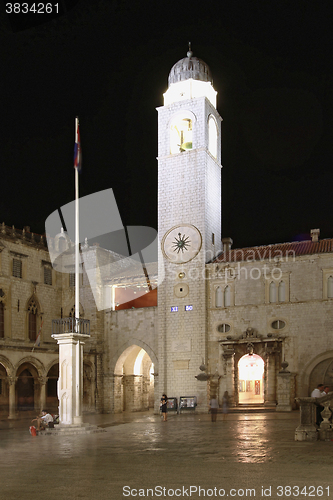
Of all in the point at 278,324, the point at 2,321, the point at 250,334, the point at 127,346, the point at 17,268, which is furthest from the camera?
the point at 127,346

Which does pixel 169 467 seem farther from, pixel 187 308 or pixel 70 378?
pixel 187 308

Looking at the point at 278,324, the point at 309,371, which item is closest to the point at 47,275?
the point at 278,324

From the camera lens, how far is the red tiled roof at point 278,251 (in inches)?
1212

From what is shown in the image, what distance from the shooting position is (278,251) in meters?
31.9

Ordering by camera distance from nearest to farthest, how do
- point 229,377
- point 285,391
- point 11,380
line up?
1. point 285,391
2. point 229,377
3. point 11,380

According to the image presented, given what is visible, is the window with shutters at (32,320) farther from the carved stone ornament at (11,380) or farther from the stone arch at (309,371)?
the stone arch at (309,371)

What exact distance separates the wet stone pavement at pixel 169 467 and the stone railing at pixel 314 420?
430 millimetres

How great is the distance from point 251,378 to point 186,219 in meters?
10.9

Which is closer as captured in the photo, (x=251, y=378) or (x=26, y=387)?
(x=26, y=387)

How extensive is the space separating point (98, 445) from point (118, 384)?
20.6 metres

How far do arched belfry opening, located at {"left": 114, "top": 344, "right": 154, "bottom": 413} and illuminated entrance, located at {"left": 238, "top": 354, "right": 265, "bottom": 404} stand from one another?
5.80 m

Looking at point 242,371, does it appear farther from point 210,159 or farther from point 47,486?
point 47,486

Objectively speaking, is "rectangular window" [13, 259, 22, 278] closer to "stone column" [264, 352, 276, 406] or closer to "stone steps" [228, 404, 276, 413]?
"stone steps" [228, 404, 276, 413]

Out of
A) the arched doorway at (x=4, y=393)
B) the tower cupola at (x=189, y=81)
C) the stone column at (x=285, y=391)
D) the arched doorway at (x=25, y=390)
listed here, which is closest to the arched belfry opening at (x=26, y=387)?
the arched doorway at (x=25, y=390)
